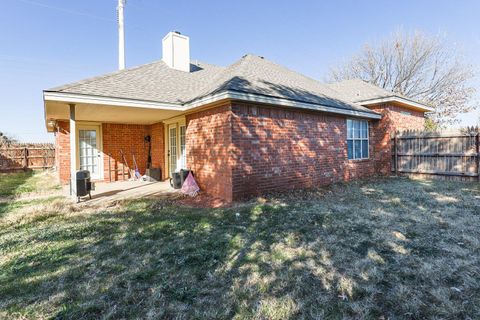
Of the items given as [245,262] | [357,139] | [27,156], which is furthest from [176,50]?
[27,156]

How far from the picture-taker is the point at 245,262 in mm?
3236

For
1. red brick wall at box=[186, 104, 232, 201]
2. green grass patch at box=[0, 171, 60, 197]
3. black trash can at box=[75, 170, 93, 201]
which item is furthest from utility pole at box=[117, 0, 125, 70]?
black trash can at box=[75, 170, 93, 201]

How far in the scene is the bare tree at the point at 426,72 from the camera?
21139 millimetres

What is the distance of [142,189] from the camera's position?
8.51 metres

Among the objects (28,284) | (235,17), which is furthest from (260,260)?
(235,17)

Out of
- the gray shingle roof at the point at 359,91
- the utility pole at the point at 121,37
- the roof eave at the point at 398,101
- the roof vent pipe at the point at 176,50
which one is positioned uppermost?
the utility pole at the point at 121,37

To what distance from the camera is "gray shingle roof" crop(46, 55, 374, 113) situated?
22.0 feet

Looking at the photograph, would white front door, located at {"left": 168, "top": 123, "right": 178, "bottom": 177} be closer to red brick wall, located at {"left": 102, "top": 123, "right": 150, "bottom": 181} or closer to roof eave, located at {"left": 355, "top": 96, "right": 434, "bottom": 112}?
red brick wall, located at {"left": 102, "top": 123, "right": 150, "bottom": 181}

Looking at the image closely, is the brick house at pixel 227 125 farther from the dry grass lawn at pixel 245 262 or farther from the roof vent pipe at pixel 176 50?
the dry grass lawn at pixel 245 262

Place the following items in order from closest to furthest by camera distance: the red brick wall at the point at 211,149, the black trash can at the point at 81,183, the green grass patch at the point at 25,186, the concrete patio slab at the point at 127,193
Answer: the red brick wall at the point at 211,149 < the black trash can at the point at 81,183 < the concrete patio slab at the point at 127,193 < the green grass patch at the point at 25,186

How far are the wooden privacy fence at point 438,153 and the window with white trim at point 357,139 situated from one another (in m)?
1.28

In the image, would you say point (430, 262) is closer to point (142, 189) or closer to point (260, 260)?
point (260, 260)

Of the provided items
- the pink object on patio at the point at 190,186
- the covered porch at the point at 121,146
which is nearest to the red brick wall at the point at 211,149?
the pink object on patio at the point at 190,186

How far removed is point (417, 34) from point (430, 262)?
83.8 feet
